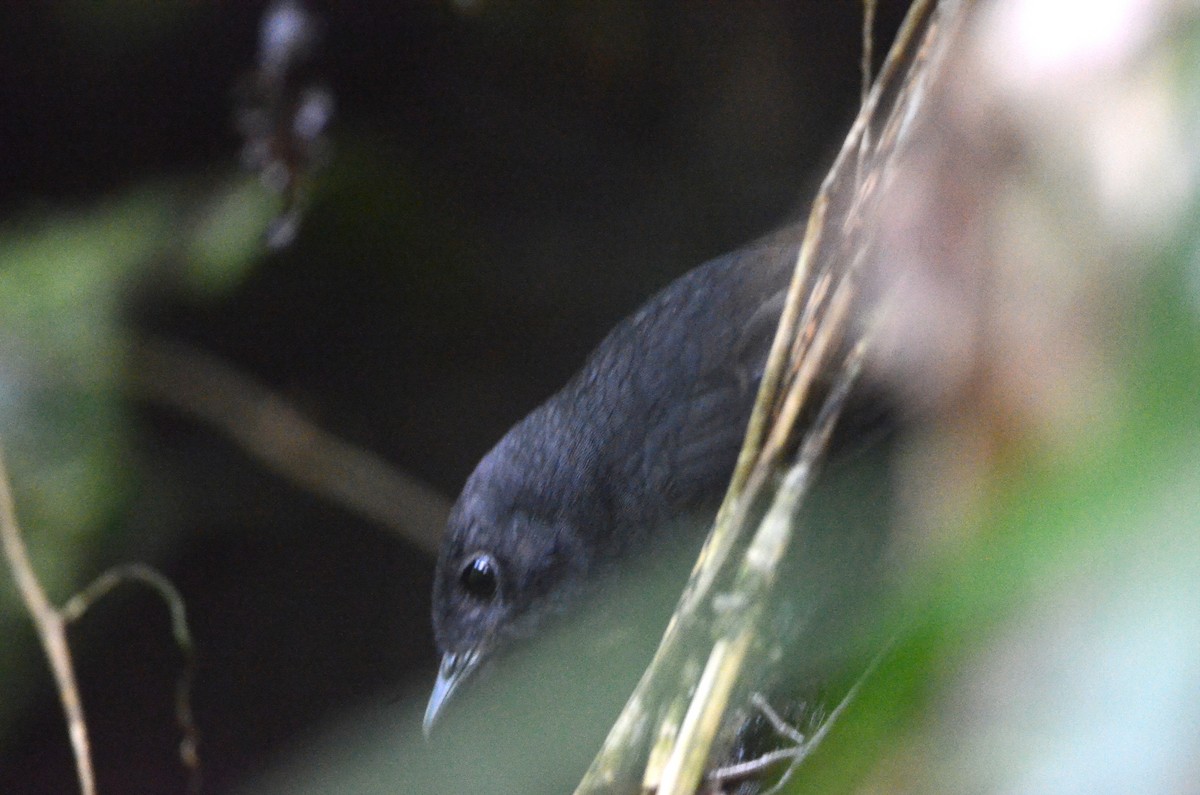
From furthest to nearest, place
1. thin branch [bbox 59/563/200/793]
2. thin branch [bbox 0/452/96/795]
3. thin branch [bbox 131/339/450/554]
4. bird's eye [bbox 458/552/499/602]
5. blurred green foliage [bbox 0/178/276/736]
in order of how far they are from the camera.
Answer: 1. thin branch [bbox 131/339/450/554]
2. blurred green foliage [bbox 0/178/276/736]
3. bird's eye [bbox 458/552/499/602]
4. thin branch [bbox 59/563/200/793]
5. thin branch [bbox 0/452/96/795]

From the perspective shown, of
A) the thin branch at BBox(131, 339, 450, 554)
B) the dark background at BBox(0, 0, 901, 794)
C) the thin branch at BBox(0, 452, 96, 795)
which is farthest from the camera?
the thin branch at BBox(131, 339, 450, 554)

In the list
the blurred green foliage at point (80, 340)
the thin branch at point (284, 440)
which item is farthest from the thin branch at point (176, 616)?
the thin branch at point (284, 440)

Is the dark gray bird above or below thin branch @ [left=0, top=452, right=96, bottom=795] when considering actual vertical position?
below

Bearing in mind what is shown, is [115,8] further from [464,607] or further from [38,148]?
[464,607]

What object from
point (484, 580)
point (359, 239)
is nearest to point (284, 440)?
point (359, 239)

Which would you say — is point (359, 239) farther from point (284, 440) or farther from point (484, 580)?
point (484, 580)

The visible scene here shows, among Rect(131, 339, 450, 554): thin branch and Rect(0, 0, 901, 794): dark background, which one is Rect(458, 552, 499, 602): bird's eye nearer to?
Rect(0, 0, 901, 794): dark background

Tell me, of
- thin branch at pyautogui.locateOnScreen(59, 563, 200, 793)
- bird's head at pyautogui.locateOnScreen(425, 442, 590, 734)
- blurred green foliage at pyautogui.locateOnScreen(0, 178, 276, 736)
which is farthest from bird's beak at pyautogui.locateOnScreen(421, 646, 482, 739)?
blurred green foliage at pyautogui.locateOnScreen(0, 178, 276, 736)
